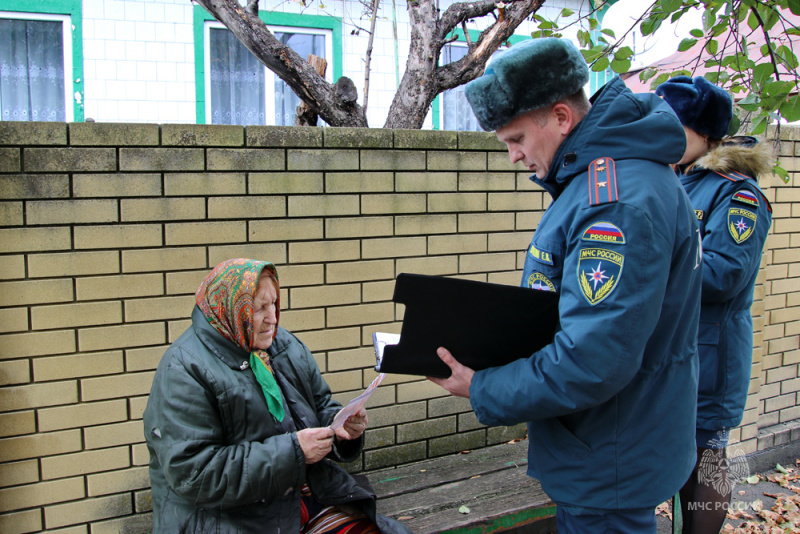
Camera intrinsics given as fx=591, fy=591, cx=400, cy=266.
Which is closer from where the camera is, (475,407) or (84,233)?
(475,407)

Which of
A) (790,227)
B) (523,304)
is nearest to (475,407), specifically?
(523,304)

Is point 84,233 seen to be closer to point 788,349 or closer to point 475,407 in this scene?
point 475,407

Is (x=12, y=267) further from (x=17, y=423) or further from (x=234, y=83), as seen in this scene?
(x=234, y=83)

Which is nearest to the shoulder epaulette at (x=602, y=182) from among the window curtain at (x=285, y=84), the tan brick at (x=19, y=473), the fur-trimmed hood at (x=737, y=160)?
the fur-trimmed hood at (x=737, y=160)

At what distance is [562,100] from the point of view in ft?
5.13

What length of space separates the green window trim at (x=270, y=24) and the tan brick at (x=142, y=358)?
3.65 metres

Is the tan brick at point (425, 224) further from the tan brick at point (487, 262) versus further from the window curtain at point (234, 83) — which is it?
the window curtain at point (234, 83)

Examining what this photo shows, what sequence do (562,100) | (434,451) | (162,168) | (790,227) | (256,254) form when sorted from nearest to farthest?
(562,100), (162,168), (256,254), (434,451), (790,227)

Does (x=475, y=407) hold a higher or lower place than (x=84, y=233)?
lower

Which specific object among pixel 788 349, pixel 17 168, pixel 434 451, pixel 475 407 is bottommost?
pixel 434 451

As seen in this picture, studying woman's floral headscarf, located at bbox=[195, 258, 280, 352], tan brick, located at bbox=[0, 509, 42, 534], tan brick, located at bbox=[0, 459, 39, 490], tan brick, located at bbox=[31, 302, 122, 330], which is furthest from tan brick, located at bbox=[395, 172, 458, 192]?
tan brick, located at bbox=[0, 509, 42, 534]

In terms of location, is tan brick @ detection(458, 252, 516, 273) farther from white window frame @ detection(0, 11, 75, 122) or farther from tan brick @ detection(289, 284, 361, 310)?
white window frame @ detection(0, 11, 75, 122)

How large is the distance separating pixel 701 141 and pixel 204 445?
7.70 feet

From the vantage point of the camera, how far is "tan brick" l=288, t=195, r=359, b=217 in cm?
308
